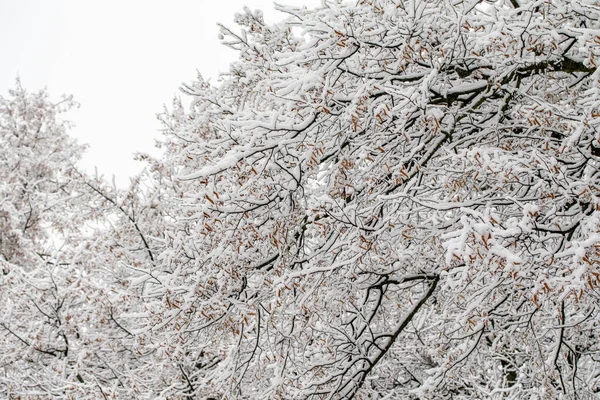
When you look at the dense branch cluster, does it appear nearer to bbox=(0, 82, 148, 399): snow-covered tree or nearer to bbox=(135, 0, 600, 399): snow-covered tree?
bbox=(135, 0, 600, 399): snow-covered tree

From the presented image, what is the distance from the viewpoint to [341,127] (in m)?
3.39

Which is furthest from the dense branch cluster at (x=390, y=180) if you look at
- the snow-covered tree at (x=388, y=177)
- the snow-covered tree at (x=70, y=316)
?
the snow-covered tree at (x=70, y=316)

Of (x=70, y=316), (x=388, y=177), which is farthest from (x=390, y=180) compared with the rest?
(x=70, y=316)

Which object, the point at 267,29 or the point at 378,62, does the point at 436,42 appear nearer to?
the point at 378,62

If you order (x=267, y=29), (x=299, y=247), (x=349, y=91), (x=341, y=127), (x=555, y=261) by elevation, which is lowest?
(x=555, y=261)

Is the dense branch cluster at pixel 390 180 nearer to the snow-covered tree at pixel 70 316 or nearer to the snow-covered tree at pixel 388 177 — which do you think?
the snow-covered tree at pixel 388 177

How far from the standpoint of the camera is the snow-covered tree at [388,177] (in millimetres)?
2922

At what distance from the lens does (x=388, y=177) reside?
154 inches

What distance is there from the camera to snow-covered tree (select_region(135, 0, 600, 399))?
2.92m

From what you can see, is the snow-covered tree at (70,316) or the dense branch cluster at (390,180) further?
the snow-covered tree at (70,316)

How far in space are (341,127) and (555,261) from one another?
1434 mm

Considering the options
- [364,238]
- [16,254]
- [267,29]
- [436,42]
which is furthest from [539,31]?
[16,254]

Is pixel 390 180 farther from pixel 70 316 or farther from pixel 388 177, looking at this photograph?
pixel 70 316

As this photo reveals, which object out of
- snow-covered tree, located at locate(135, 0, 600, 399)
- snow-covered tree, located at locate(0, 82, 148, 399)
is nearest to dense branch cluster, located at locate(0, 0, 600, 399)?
snow-covered tree, located at locate(135, 0, 600, 399)
